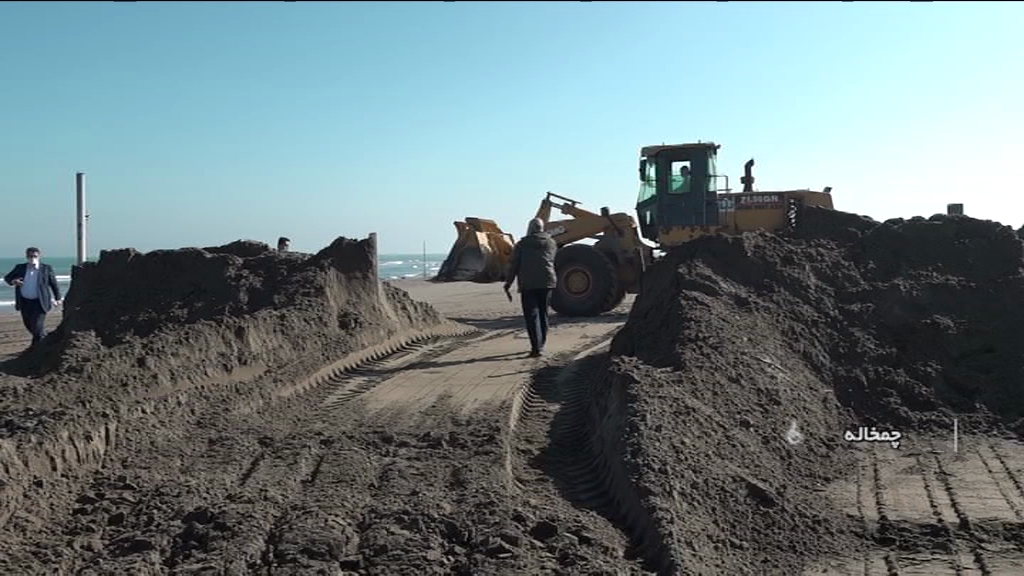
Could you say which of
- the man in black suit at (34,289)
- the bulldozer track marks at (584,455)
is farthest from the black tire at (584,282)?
the man in black suit at (34,289)

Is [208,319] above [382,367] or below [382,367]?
above

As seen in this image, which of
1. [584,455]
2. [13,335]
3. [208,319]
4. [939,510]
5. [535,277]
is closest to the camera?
[939,510]

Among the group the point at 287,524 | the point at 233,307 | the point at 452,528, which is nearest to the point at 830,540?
the point at 452,528

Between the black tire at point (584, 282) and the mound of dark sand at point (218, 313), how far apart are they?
3.19m

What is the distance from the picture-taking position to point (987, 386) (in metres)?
7.39

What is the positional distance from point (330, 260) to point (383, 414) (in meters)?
4.84

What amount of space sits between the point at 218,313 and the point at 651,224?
28.2 ft

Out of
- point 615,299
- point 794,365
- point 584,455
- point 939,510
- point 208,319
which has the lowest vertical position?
point 939,510

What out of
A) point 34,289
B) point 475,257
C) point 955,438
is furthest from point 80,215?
point 955,438

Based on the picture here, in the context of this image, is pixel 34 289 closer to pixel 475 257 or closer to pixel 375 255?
pixel 375 255

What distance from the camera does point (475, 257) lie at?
16.3 m

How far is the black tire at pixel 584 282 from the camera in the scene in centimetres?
1540

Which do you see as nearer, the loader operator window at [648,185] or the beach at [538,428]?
the beach at [538,428]

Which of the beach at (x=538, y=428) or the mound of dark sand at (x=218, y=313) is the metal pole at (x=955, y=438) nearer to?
the beach at (x=538, y=428)
